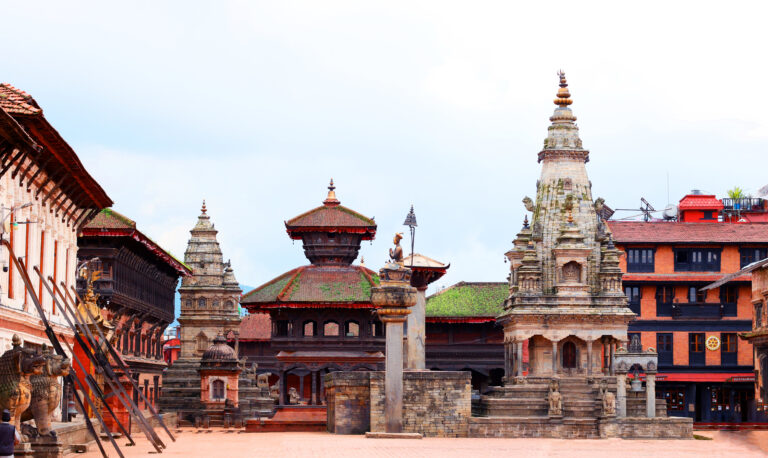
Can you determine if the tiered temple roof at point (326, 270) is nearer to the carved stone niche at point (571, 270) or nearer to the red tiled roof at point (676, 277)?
the carved stone niche at point (571, 270)

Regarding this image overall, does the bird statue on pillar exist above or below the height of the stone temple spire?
below

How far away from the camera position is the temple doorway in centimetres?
6475

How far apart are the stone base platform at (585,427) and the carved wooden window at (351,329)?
19.2m

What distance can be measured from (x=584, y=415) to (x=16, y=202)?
33.1 meters

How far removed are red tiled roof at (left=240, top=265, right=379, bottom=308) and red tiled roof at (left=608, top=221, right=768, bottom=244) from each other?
16.1m

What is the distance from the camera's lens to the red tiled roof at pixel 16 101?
2888 cm

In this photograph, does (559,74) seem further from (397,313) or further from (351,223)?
(397,313)

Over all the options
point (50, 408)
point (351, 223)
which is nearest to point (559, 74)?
point (351, 223)

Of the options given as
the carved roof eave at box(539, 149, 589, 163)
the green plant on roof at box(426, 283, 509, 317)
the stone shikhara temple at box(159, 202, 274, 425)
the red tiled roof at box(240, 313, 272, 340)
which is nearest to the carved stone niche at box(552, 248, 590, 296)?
the carved roof eave at box(539, 149, 589, 163)

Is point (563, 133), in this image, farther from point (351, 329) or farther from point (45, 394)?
point (45, 394)

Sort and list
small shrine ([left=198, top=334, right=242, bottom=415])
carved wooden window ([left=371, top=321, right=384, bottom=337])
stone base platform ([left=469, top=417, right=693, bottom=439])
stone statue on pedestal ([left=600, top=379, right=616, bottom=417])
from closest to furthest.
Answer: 1. stone base platform ([left=469, top=417, right=693, bottom=439])
2. stone statue on pedestal ([left=600, top=379, right=616, bottom=417])
3. small shrine ([left=198, top=334, right=242, bottom=415])
4. carved wooden window ([left=371, top=321, right=384, bottom=337])

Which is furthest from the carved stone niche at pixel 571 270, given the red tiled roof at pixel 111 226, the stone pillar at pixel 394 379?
the red tiled roof at pixel 111 226

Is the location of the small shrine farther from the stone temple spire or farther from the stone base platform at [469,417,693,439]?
the stone temple spire

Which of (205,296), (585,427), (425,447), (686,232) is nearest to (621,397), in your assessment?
(585,427)
